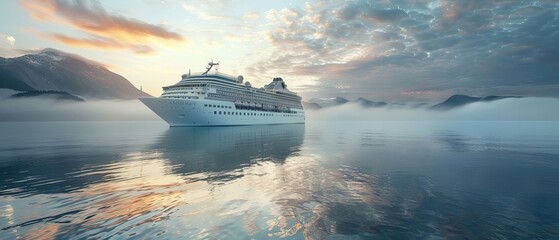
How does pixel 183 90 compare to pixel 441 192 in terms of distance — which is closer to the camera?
pixel 441 192

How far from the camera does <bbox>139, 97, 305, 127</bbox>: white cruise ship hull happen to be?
7825cm

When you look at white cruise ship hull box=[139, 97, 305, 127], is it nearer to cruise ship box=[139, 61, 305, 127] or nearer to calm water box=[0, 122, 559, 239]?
cruise ship box=[139, 61, 305, 127]

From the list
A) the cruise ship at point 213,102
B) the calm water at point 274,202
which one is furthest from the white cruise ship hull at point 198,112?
the calm water at point 274,202

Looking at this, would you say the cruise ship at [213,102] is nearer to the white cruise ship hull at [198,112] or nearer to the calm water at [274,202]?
the white cruise ship hull at [198,112]

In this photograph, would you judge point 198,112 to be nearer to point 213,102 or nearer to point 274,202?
point 213,102

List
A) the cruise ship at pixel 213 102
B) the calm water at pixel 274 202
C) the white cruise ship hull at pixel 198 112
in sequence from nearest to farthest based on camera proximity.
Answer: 1. the calm water at pixel 274 202
2. the white cruise ship hull at pixel 198 112
3. the cruise ship at pixel 213 102

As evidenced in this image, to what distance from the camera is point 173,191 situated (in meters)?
13.3

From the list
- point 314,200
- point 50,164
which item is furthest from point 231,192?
point 50,164

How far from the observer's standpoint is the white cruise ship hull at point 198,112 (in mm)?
78250

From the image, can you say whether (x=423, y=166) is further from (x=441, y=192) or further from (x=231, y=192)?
(x=231, y=192)

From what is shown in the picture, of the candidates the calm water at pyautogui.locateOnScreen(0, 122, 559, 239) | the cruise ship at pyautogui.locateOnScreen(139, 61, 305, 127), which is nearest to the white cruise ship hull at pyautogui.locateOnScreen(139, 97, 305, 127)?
the cruise ship at pyautogui.locateOnScreen(139, 61, 305, 127)

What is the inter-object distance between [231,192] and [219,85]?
264 feet

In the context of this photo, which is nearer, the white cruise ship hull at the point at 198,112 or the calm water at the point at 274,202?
the calm water at the point at 274,202

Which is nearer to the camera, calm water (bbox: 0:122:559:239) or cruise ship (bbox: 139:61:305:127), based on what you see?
calm water (bbox: 0:122:559:239)
